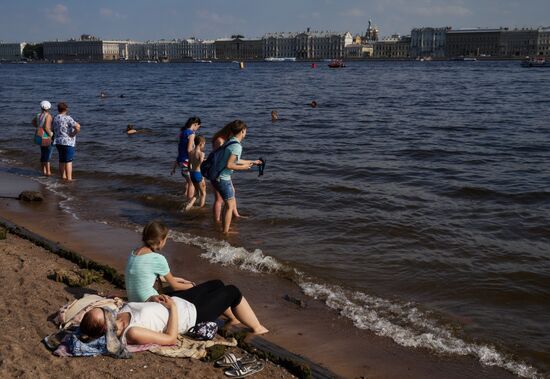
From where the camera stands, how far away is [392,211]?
39.9 ft

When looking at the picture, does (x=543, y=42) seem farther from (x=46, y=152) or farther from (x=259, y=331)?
(x=259, y=331)

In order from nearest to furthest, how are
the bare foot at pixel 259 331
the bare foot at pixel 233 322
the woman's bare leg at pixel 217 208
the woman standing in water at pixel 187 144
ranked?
the bare foot at pixel 259 331 < the bare foot at pixel 233 322 < the woman's bare leg at pixel 217 208 < the woman standing in water at pixel 187 144

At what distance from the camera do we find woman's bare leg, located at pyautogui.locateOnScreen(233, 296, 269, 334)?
6258mm

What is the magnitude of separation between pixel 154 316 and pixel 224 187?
4.46 meters

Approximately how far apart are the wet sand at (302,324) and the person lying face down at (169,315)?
2.05 ft

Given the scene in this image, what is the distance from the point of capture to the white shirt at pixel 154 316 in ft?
18.0

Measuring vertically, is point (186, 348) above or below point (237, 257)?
above

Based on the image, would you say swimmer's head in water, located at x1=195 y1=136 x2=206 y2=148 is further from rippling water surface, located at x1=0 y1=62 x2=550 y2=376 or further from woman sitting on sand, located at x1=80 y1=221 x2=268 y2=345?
woman sitting on sand, located at x1=80 y1=221 x2=268 y2=345

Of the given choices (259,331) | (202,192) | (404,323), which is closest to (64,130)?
(202,192)

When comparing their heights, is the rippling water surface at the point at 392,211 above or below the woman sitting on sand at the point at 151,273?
below

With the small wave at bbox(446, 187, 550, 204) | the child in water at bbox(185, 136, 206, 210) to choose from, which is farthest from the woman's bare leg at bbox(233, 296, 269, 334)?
the small wave at bbox(446, 187, 550, 204)

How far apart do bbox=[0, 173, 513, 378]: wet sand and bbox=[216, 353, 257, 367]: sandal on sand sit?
2.31 ft

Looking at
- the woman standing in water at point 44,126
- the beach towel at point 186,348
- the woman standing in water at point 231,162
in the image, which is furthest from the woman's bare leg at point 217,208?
the woman standing in water at point 44,126

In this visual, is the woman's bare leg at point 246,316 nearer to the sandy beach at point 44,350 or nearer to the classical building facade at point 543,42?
the sandy beach at point 44,350
